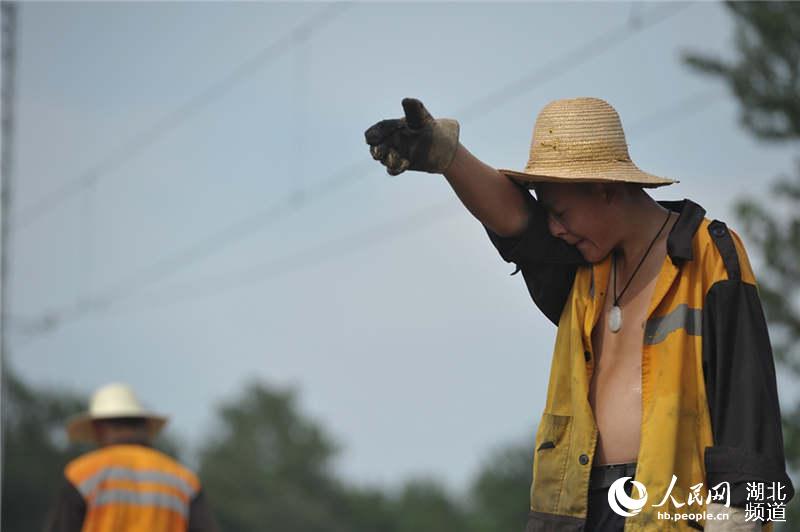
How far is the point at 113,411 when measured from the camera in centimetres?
730

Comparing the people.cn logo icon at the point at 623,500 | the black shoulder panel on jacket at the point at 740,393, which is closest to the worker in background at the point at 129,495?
the people.cn logo icon at the point at 623,500

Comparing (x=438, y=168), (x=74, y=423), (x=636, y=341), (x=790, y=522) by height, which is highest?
(x=790, y=522)

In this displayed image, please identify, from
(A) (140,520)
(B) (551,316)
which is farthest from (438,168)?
(A) (140,520)

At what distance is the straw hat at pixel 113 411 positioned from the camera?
7289 millimetres

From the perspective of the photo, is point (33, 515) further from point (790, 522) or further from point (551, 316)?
point (551, 316)

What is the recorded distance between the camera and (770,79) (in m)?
10.7

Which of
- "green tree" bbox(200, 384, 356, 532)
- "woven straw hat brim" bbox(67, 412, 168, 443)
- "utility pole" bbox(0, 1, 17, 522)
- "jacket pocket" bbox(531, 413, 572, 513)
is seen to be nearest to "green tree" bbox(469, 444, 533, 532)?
"green tree" bbox(200, 384, 356, 532)

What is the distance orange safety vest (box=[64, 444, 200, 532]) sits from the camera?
21.2ft

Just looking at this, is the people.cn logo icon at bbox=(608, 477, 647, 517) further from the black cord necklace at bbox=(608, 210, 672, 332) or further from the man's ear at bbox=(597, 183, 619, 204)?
the man's ear at bbox=(597, 183, 619, 204)

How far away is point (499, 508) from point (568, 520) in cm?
6741

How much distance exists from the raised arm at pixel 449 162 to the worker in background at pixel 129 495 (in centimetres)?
333

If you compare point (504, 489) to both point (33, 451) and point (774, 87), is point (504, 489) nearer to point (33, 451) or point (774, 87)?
point (33, 451)

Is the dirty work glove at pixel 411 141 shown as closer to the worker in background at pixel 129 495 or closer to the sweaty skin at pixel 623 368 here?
the sweaty skin at pixel 623 368

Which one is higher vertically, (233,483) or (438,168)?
(233,483)
